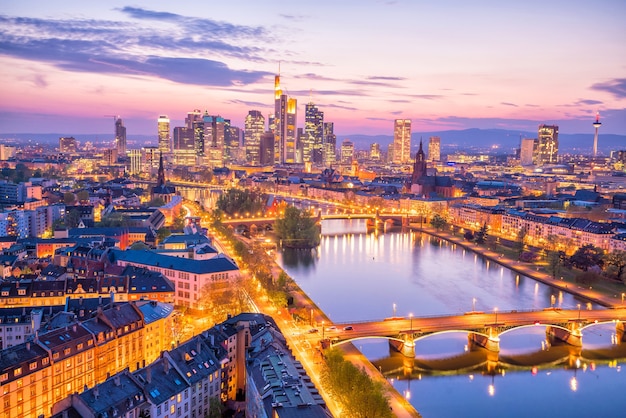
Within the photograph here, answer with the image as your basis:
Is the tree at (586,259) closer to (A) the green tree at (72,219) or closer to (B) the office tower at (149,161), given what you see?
(A) the green tree at (72,219)

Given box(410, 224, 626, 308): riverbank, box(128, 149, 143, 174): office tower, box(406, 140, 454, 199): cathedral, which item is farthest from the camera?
box(128, 149, 143, 174): office tower

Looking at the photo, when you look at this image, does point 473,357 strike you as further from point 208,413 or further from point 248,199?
point 248,199

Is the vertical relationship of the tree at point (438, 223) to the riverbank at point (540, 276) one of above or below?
above

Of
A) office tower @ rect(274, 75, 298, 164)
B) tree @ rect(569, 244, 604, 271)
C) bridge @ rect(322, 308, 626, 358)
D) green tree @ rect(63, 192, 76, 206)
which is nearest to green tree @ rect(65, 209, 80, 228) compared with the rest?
green tree @ rect(63, 192, 76, 206)

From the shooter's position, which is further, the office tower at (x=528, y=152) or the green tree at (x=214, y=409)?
the office tower at (x=528, y=152)

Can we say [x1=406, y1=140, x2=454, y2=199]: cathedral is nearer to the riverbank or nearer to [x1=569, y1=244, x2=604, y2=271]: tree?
the riverbank

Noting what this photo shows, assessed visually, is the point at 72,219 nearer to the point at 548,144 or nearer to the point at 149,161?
the point at 149,161

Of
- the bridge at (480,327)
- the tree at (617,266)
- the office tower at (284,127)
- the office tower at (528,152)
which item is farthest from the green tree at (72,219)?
the office tower at (528,152)
